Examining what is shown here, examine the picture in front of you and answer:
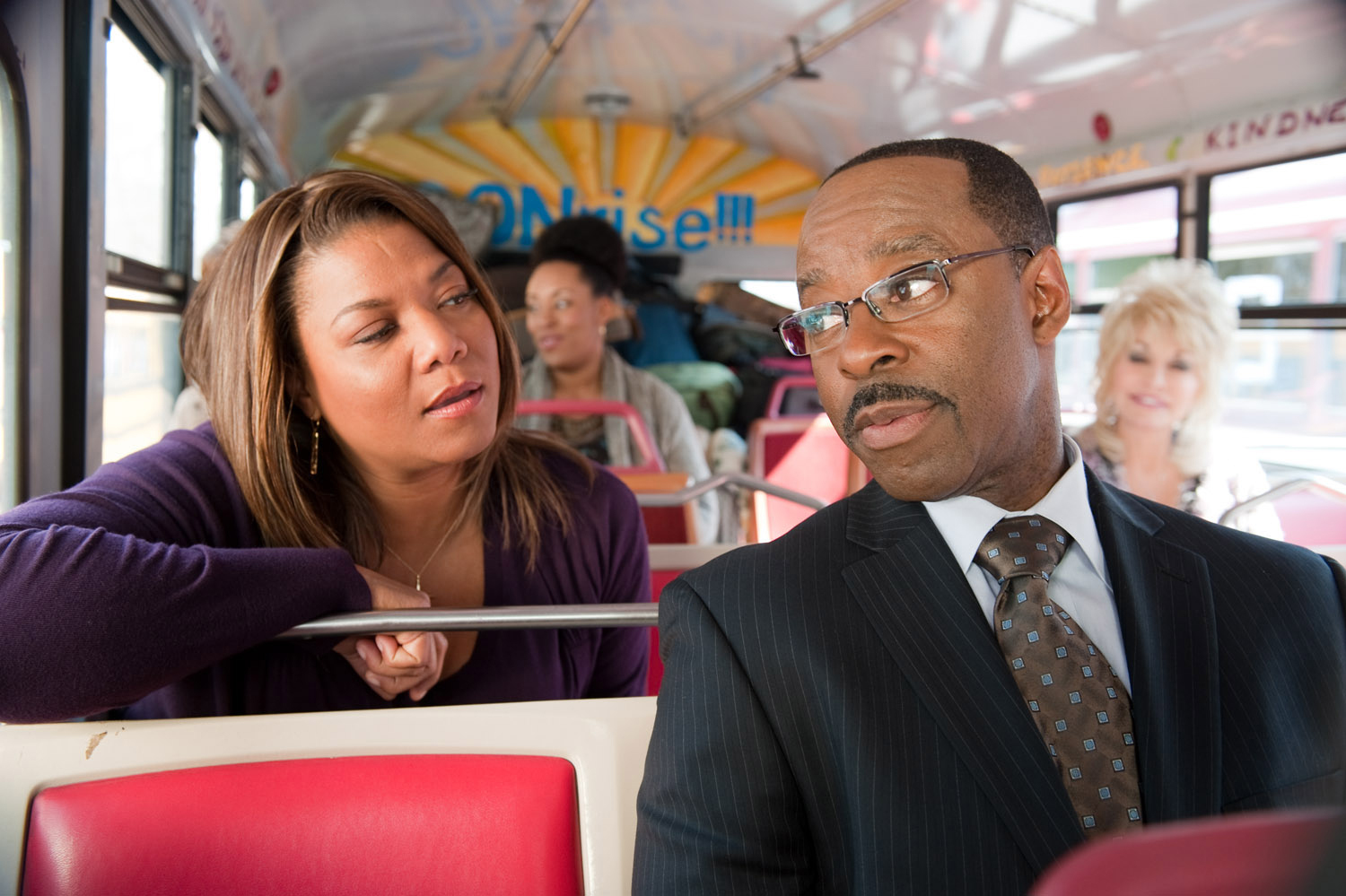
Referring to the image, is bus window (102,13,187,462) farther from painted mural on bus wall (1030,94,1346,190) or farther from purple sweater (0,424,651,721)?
painted mural on bus wall (1030,94,1346,190)

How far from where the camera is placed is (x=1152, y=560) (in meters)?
1.16

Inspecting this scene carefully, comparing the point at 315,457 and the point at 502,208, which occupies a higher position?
the point at 502,208

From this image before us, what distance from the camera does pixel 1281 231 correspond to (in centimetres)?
439

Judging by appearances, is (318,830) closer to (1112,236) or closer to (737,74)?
(1112,236)

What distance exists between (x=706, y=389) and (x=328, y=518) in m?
6.91

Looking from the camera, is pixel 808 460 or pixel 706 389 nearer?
pixel 808 460

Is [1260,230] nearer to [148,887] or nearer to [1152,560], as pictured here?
[1152,560]

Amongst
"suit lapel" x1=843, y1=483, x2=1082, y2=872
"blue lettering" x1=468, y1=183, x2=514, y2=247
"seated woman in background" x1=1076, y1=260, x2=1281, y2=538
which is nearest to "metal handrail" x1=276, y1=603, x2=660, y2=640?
"suit lapel" x1=843, y1=483, x2=1082, y2=872

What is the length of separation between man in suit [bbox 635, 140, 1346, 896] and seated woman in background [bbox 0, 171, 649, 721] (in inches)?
22.1

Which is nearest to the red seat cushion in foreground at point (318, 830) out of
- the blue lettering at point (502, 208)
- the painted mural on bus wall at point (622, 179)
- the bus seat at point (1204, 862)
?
the bus seat at point (1204, 862)

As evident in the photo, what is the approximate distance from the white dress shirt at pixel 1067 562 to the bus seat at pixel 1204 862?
2.76 feet

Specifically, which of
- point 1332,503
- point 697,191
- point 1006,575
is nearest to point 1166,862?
point 1006,575

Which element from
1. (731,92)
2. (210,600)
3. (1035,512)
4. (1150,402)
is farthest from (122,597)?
(731,92)

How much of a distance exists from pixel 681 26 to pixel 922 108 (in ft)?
6.04
